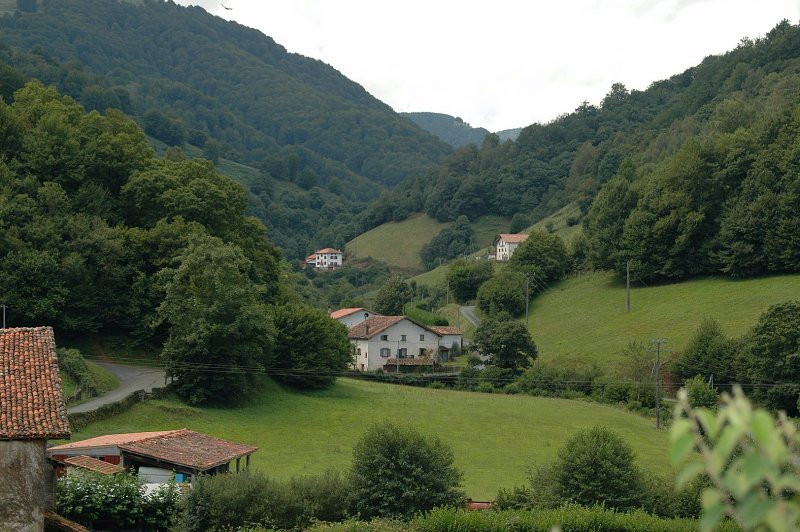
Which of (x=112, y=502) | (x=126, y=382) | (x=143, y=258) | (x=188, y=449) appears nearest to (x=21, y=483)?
(x=112, y=502)

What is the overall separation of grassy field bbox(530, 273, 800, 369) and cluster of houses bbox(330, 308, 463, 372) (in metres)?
9.39

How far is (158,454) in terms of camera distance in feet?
95.7

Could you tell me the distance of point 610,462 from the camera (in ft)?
99.0

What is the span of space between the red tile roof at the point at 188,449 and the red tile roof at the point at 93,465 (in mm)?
714

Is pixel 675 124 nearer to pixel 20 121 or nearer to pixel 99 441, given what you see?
pixel 20 121

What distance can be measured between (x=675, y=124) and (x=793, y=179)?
5825 cm

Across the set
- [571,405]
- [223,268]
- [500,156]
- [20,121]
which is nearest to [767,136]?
[571,405]

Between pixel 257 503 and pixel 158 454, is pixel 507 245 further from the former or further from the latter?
pixel 257 503

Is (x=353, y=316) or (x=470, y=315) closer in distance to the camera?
(x=353, y=316)

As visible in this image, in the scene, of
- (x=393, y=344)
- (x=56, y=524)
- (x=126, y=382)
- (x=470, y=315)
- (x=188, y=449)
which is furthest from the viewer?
(x=470, y=315)

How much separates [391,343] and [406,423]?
29.3m

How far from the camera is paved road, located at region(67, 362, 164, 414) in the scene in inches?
1730

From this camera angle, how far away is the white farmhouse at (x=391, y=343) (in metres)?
78.9

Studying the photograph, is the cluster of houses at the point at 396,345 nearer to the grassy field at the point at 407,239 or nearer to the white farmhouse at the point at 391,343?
the white farmhouse at the point at 391,343
